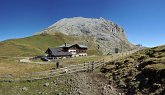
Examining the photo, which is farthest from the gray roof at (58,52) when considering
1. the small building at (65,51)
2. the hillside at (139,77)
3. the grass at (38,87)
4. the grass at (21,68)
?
the hillside at (139,77)

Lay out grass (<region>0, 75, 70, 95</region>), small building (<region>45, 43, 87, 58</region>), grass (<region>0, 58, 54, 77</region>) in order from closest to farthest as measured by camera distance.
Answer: grass (<region>0, 75, 70, 95</region>), grass (<region>0, 58, 54, 77</region>), small building (<region>45, 43, 87, 58</region>)

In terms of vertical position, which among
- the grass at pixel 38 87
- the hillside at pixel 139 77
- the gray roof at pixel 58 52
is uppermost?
the gray roof at pixel 58 52

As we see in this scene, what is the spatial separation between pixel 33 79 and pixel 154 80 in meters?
19.3

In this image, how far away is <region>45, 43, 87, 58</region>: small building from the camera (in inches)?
4484

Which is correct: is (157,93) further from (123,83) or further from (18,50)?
(18,50)

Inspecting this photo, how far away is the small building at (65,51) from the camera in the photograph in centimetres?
11388

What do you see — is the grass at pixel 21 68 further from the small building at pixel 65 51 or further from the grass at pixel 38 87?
the small building at pixel 65 51

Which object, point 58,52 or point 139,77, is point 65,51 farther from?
point 139,77

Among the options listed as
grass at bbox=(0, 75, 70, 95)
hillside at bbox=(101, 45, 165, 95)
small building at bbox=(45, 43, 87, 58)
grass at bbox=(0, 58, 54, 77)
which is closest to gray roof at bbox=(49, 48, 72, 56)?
small building at bbox=(45, 43, 87, 58)

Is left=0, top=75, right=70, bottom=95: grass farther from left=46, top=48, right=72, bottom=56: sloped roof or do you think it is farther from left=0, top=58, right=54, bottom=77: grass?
left=46, top=48, right=72, bottom=56: sloped roof

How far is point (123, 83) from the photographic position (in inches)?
1255

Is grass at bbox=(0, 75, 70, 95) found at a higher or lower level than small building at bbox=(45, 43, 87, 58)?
lower

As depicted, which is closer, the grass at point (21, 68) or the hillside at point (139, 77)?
the hillside at point (139, 77)

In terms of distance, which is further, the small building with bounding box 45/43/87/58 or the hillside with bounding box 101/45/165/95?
the small building with bounding box 45/43/87/58
